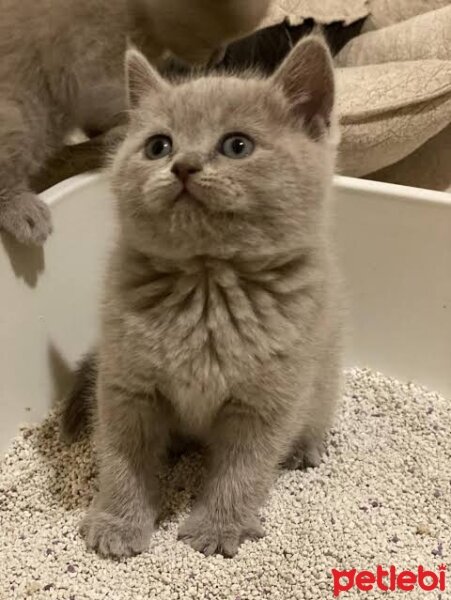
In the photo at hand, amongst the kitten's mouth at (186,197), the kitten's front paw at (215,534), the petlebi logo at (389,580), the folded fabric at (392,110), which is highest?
the kitten's mouth at (186,197)

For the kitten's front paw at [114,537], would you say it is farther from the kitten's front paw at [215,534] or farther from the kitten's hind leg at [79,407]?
the kitten's hind leg at [79,407]

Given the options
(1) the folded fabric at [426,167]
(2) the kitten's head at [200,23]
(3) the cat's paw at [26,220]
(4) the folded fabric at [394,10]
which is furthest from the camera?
(4) the folded fabric at [394,10]

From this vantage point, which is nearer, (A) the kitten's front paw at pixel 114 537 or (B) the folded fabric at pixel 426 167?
(A) the kitten's front paw at pixel 114 537

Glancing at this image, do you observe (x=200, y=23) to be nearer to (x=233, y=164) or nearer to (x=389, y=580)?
(x=233, y=164)

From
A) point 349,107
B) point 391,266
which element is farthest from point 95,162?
point 391,266

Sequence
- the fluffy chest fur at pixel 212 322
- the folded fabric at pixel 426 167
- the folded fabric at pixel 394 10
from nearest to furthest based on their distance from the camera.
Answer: the fluffy chest fur at pixel 212 322, the folded fabric at pixel 426 167, the folded fabric at pixel 394 10

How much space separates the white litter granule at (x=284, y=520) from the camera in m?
0.98

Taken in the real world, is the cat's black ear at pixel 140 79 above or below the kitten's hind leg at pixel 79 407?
above

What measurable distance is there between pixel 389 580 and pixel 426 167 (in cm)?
104

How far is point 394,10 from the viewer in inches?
76.7

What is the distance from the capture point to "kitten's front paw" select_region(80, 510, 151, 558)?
1.00 m

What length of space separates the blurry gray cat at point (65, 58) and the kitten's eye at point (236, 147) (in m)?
0.47

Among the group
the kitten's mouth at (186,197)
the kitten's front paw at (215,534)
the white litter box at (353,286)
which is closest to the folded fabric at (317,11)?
the white litter box at (353,286)

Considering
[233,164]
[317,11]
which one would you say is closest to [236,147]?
[233,164]
